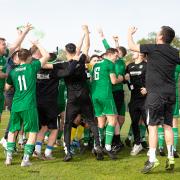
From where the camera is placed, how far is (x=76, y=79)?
8336 millimetres

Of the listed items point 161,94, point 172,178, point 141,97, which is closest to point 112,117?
point 141,97

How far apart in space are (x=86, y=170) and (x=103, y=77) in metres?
2.38

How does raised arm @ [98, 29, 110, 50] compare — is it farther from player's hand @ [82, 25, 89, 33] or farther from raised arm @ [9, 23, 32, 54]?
raised arm @ [9, 23, 32, 54]

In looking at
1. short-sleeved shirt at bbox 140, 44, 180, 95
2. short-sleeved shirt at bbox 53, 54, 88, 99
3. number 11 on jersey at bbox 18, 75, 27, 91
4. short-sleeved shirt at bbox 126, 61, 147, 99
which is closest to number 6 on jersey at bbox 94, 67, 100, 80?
short-sleeved shirt at bbox 53, 54, 88, 99

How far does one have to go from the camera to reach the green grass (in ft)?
21.5

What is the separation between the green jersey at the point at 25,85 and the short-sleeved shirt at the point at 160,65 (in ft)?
7.21

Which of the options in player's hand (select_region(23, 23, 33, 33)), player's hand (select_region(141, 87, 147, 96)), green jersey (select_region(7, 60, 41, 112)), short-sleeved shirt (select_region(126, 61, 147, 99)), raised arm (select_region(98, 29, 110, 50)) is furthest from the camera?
raised arm (select_region(98, 29, 110, 50))

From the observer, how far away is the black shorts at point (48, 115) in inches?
332

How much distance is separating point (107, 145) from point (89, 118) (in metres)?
0.72

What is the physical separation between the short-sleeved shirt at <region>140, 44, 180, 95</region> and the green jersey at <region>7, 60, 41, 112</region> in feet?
7.21

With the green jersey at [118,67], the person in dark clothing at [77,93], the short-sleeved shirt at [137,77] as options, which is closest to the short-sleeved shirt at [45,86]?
the person in dark clothing at [77,93]

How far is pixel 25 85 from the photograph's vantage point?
753cm

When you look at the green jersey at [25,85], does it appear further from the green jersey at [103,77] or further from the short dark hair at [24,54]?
the green jersey at [103,77]

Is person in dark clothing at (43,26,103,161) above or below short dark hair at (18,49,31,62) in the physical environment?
below
